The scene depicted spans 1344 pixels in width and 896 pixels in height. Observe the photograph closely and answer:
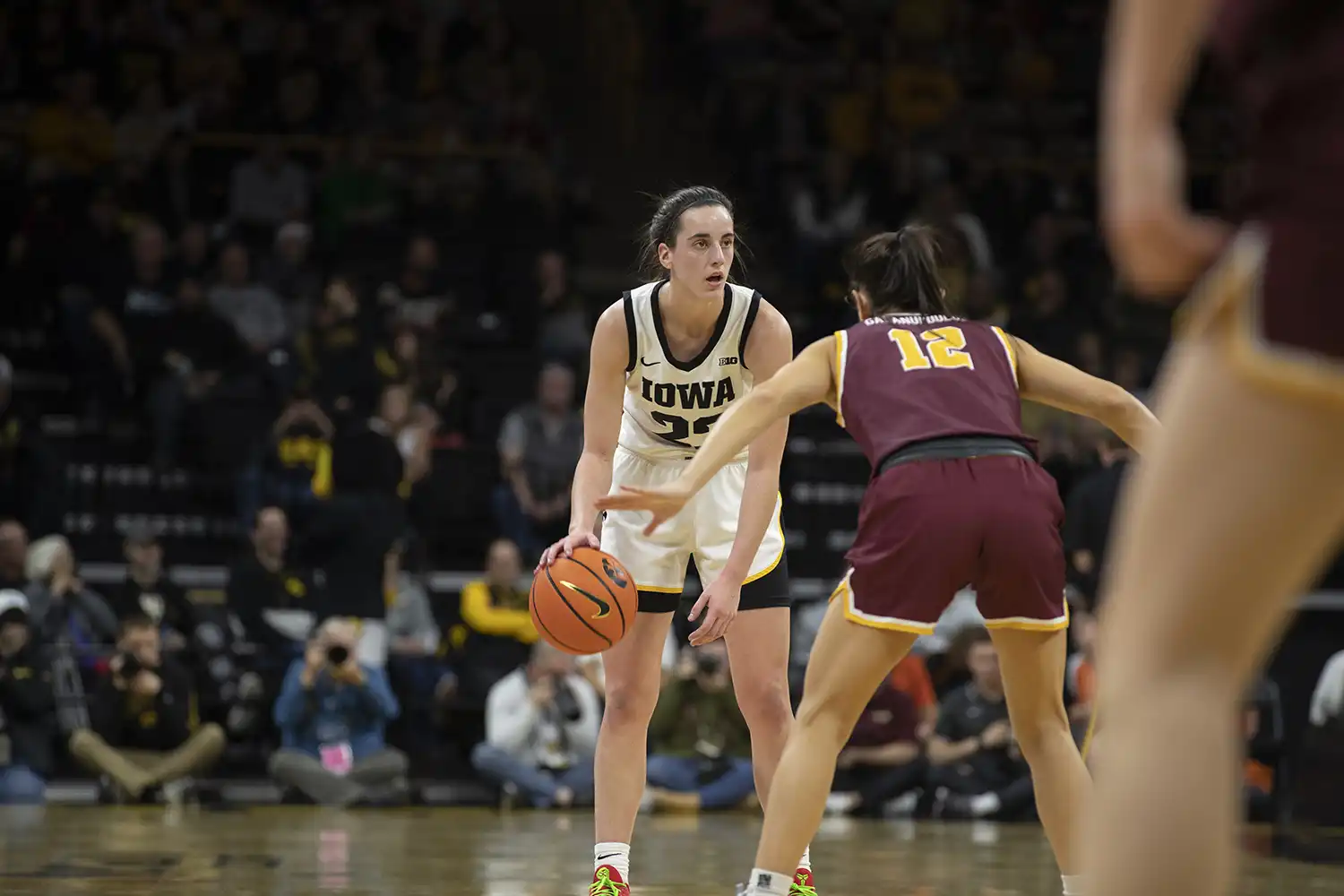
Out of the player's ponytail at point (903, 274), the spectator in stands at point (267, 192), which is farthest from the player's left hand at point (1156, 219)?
the spectator in stands at point (267, 192)

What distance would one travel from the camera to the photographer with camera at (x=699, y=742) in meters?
10.5

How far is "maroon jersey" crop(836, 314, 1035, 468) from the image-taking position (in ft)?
13.6

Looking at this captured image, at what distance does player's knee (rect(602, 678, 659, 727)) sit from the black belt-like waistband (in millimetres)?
1228

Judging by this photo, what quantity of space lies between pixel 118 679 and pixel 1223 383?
9.75m

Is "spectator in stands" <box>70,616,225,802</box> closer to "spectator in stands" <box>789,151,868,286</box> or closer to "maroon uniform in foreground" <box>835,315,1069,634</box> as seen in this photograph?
"spectator in stands" <box>789,151,868,286</box>

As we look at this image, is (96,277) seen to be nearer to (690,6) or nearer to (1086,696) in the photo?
(690,6)

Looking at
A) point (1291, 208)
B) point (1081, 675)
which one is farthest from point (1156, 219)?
point (1081, 675)

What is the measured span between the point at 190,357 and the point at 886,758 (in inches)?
228

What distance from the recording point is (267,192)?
1402cm

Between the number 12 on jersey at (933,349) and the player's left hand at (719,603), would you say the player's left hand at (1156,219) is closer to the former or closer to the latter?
the number 12 on jersey at (933,349)

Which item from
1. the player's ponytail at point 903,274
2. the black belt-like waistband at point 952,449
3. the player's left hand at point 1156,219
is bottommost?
the black belt-like waistband at point 952,449

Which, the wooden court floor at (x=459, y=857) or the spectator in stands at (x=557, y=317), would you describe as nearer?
the wooden court floor at (x=459, y=857)

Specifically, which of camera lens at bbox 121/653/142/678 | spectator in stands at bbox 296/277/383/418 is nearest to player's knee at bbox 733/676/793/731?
camera lens at bbox 121/653/142/678

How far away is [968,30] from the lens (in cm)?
1652
